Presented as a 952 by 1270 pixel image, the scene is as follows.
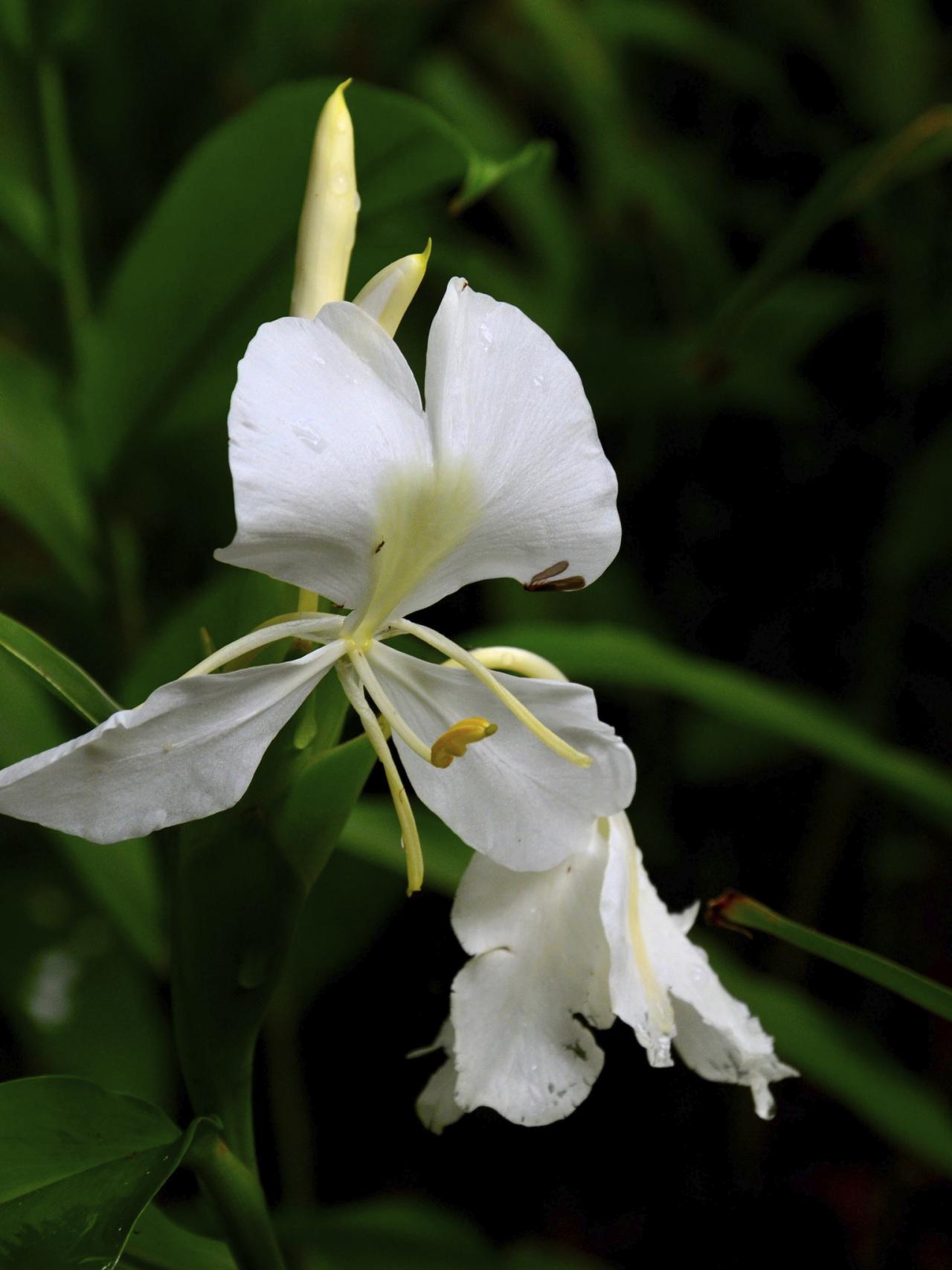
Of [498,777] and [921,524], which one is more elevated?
[498,777]

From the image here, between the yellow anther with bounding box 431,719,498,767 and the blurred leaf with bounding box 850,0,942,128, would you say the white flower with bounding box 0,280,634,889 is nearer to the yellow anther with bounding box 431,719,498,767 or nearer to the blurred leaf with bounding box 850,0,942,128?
the yellow anther with bounding box 431,719,498,767

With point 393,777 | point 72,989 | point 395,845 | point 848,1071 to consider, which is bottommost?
point 72,989

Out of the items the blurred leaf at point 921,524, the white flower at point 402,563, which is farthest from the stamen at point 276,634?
the blurred leaf at point 921,524

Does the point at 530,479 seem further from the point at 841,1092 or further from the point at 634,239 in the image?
the point at 634,239

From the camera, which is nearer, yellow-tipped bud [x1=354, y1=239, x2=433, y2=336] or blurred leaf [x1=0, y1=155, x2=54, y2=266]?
yellow-tipped bud [x1=354, y1=239, x2=433, y2=336]

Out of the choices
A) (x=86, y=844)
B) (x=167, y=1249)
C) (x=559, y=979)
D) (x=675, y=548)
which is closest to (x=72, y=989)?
(x=86, y=844)

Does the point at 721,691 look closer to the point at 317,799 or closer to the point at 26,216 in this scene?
the point at 317,799

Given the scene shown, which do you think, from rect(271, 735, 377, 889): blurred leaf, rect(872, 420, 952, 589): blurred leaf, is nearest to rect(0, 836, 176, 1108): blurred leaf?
rect(271, 735, 377, 889): blurred leaf
